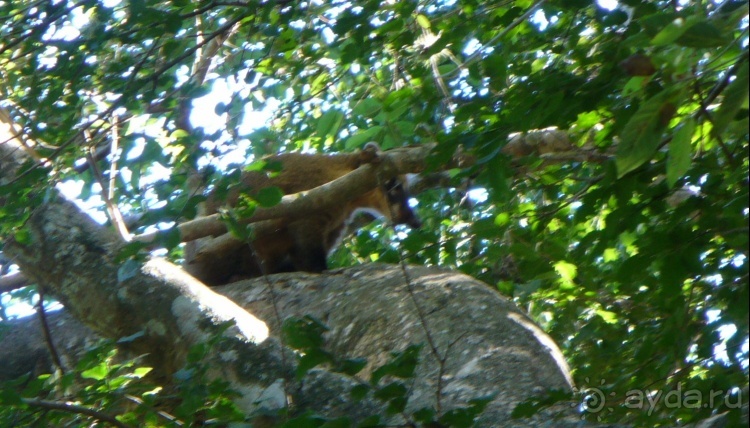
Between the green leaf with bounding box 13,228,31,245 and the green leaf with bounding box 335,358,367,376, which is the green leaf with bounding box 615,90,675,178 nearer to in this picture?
the green leaf with bounding box 335,358,367,376

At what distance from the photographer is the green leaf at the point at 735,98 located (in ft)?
3.67

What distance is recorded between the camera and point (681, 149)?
1.25 m

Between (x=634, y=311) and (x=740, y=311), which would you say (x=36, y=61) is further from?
(x=740, y=311)

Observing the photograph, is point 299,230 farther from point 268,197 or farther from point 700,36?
point 700,36

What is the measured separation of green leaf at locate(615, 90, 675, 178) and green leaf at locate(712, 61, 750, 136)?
3.6 inches

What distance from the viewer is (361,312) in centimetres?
353

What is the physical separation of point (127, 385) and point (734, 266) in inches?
77.0

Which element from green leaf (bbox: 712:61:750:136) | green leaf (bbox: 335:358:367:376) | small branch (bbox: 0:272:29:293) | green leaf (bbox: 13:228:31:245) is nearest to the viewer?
green leaf (bbox: 712:61:750:136)

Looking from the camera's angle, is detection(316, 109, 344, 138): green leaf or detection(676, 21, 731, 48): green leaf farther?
detection(316, 109, 344, 138): green leaf

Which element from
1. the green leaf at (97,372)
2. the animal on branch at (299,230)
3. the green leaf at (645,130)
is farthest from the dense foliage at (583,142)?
the animal on branch at (299,230)

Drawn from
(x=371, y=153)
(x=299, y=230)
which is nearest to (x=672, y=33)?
(x=371, y=153)

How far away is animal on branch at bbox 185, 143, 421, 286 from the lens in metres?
5.98

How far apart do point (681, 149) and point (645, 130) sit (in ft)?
0.20

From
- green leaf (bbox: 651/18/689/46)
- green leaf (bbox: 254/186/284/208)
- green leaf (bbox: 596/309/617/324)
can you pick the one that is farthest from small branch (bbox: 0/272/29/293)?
green leaf (bbox: 651/18/689/46)
